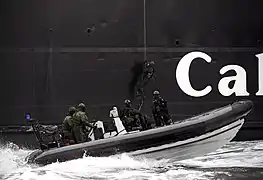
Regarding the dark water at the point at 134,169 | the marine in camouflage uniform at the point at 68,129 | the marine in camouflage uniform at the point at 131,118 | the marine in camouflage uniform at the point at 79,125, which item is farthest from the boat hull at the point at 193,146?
the marine in camouflage uniform at the point at 68,129

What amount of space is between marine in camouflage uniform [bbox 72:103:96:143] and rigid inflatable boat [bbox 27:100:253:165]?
1.33ft

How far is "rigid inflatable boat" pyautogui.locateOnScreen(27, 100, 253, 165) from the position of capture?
28.8ft

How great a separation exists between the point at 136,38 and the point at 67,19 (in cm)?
141

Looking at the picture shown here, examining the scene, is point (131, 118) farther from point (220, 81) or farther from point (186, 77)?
point (220, 81)

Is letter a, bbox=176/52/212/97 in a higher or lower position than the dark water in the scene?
higher

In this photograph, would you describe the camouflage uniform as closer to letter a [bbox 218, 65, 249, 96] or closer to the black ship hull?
the black ship hull

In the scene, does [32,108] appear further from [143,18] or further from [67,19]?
[143,18]

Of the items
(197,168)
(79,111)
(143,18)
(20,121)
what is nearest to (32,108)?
(20,121)

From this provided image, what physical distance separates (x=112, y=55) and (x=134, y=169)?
114 inches

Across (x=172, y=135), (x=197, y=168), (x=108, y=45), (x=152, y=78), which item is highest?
(x=108, y=45)

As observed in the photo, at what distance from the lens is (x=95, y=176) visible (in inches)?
333

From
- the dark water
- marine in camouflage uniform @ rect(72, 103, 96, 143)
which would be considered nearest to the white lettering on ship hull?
the dark water

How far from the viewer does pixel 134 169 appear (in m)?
8.88

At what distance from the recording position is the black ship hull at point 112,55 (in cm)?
1081
